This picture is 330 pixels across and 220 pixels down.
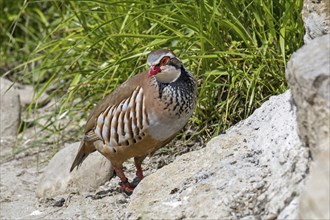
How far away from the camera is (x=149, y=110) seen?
4867mm

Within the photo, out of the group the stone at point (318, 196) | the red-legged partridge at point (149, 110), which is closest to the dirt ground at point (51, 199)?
the red-legged partridge at point (149, 110)

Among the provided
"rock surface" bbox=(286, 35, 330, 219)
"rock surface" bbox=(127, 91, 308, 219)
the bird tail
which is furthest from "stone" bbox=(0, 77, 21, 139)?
"rock surface" bbox=(286, 35, 330, 219)

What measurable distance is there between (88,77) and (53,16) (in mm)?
2152

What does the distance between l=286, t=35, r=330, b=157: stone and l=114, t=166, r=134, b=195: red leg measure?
197 centimetres

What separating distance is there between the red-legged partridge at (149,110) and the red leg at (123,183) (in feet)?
0.16

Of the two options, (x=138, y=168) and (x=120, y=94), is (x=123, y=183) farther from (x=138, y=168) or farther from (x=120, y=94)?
(x=120, y=94)

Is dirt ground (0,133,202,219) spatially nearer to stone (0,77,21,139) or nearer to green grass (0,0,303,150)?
green grass (0,0,303,150)

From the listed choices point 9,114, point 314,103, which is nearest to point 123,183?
point 9,114

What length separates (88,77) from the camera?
625cm

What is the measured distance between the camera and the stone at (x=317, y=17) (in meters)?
4.27

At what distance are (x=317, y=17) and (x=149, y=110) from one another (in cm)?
110

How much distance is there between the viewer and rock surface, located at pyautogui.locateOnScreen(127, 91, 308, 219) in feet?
11.9

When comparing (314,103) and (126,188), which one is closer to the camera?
(314,103)

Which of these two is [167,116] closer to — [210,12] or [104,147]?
[104,147]
